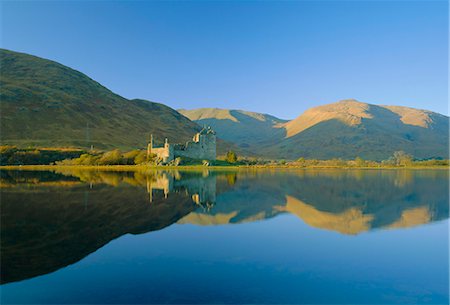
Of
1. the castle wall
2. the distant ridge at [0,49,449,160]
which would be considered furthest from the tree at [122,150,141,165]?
the distant ridge at [0,49,449,160]

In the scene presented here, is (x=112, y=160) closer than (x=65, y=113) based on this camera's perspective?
Yes

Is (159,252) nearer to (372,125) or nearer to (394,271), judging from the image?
(394,271)

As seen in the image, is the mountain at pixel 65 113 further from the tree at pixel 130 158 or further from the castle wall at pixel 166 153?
the castle wall at pixel 166 153

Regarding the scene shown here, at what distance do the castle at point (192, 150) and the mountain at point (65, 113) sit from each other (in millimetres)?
47288

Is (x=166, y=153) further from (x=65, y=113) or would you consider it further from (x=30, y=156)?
(x=65, y=113)

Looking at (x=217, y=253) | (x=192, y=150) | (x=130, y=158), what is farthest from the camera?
(x=130, y=158)

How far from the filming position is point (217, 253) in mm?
12023

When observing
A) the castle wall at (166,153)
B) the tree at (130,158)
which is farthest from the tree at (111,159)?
the castle wall at (166,153)

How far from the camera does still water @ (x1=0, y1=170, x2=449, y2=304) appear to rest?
8469mm

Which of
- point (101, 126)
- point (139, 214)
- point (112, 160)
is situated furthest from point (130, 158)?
point (101, 126)

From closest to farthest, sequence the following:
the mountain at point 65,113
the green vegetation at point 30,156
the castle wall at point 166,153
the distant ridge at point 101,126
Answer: the castle wall at point 166,153 < the green vegetation at point 30,156 < the mountain at point 65,113 < the distant ridge at point 101,126

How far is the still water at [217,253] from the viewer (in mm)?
8469

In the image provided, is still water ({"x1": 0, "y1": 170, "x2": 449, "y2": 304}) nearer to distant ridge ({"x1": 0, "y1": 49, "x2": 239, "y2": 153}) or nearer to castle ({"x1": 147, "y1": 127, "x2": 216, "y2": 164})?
castle ({"x1": 147, "y1": 127, "x2": 216, "y2": 164})

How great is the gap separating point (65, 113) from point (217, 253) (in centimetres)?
14239
